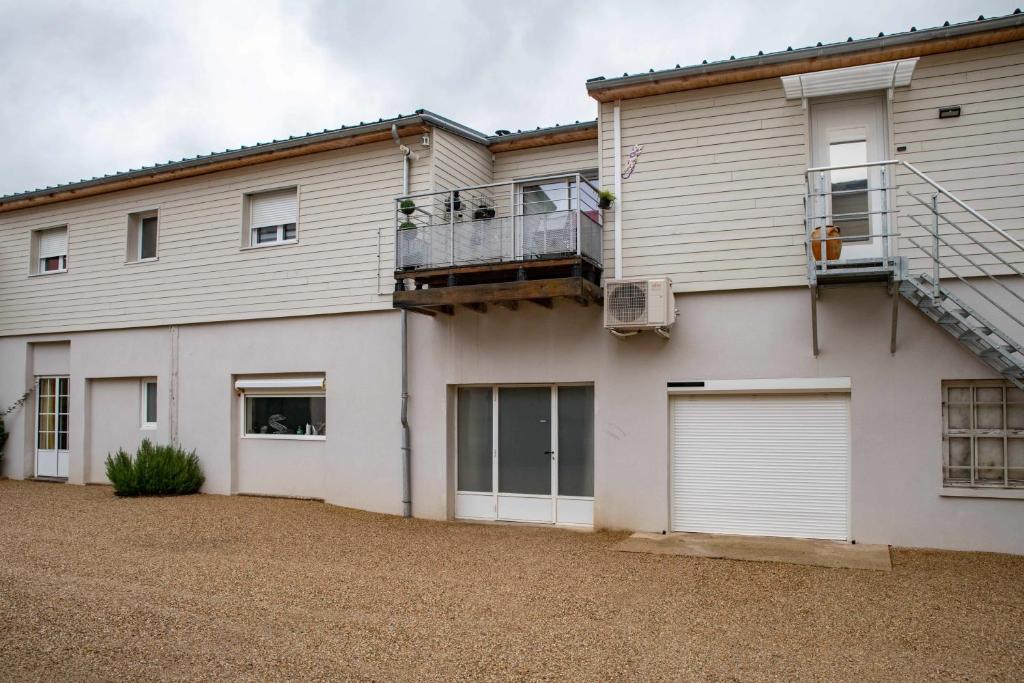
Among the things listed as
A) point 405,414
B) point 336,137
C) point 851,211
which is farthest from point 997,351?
point 336,137

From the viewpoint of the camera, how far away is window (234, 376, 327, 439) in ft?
41.8

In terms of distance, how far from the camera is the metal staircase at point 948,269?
829 centimetres

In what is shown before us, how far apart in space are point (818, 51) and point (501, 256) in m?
4.54

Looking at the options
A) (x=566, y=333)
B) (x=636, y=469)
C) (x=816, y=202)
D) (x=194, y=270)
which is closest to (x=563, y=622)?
(x=636, y=469)

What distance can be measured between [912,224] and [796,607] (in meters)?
4.78

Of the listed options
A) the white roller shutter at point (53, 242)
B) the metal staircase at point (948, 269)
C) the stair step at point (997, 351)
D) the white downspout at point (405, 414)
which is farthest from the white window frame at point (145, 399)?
the stair step at point (997, 351)

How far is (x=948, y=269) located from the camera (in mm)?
8609

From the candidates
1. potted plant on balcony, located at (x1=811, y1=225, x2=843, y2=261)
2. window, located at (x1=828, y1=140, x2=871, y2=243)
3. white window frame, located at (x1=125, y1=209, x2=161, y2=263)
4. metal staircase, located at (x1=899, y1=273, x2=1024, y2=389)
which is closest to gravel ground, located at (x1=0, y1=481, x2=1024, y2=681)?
metal staircase, located at (x1=899, y1=273, x2=1024, y2=389)

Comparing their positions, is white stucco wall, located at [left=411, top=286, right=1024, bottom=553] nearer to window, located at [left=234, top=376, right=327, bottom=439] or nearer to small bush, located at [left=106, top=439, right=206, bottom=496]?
window, located at [left=234, top=376, right=327, bottom=439]

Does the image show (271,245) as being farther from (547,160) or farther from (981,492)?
(981,492)

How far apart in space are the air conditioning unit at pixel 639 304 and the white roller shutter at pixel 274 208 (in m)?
5.97

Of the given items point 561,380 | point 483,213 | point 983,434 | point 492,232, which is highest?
point 483,213

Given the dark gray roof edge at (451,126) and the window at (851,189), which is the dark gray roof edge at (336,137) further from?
the window at (851,189)

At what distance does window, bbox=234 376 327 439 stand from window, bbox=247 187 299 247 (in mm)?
2357
